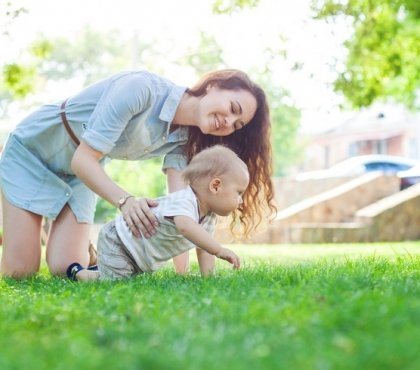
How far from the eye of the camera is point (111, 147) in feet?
13.2

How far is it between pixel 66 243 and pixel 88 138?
1.15 meters

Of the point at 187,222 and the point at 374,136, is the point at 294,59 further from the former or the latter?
the point at 374,136

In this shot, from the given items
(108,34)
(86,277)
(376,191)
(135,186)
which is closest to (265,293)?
(86,277)

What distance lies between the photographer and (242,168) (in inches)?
153

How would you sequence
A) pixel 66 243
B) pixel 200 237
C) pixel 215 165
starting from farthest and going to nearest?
pixel 66 243 → pixel 215 165 → pixel 200 237

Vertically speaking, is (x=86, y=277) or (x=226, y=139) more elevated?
(x=226, y=139)

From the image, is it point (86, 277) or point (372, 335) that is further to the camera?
point (86, 277)

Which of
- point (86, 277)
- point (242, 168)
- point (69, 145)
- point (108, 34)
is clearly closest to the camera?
point (242, 168)

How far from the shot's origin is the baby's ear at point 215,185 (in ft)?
12.6

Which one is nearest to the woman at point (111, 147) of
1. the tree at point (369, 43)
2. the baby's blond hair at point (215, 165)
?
the baby's blond hair at point (215, 165)

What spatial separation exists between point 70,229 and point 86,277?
27.2 inches

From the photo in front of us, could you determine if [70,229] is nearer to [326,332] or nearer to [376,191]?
[326,332]

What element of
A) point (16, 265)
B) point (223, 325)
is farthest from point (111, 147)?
point (223, 325)

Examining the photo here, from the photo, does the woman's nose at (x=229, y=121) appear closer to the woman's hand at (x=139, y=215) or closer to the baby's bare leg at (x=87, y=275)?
the woman's hand at (x=139, y=215)
